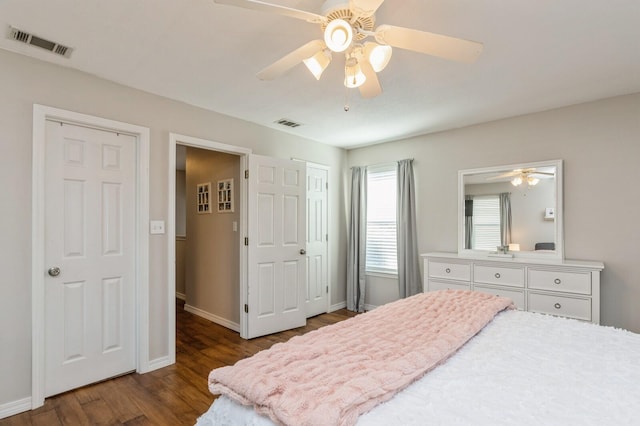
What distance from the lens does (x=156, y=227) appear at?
2.92 m

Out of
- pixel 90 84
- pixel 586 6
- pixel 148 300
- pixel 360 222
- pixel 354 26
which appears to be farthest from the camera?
pixel 360 222

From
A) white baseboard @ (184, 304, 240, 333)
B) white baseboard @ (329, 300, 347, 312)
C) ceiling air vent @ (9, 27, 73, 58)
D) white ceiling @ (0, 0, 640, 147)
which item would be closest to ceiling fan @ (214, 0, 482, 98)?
white ceiling @ (0, 0, 640, 147)

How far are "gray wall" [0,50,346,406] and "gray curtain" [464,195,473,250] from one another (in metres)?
2.83

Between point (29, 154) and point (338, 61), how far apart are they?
2.29 m

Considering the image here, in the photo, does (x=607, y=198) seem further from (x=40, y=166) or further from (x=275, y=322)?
(x=40, y=166)

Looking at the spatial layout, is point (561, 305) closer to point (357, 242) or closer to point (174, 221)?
point (357, 242)

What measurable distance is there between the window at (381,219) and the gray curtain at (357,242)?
0.09 meters

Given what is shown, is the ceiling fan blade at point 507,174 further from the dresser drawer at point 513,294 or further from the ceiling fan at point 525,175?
the dresser drawer at point 513,294

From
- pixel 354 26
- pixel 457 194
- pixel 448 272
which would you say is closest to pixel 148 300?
pixel 354 26

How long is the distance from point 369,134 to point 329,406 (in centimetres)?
363

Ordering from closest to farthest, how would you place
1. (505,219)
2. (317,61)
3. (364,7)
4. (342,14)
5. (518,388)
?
(518,388), (364,7), (342,14), (317,61), (505,219)

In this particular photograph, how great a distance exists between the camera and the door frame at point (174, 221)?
2998mm

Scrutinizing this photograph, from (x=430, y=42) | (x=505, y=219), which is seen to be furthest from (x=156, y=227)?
(x=505, y=219)

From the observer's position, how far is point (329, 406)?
0.96 meters
